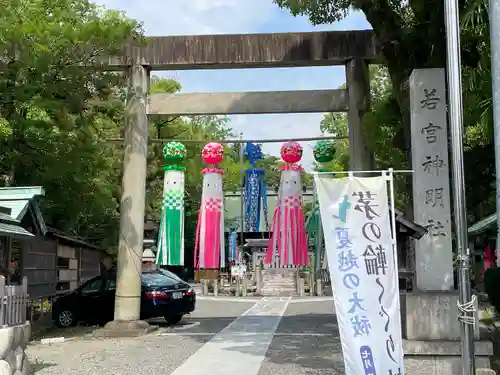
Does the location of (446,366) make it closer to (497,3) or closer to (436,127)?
(436,127)

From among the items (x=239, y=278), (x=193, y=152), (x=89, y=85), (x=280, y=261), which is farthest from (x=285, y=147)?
(x=239, y=278)

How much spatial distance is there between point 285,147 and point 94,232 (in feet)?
44.4

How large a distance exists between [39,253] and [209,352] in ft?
20.7

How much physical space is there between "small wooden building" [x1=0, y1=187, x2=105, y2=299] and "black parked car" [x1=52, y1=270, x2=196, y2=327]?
63 cm

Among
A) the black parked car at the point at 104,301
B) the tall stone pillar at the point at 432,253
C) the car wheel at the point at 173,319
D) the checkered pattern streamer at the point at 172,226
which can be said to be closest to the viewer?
the tall stone pillar at the point at 432,253

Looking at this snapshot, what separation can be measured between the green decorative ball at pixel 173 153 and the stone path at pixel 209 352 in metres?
4.12

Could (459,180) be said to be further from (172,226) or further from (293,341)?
(172,226)

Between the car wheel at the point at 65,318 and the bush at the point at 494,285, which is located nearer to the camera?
the bush at the point at 494,285

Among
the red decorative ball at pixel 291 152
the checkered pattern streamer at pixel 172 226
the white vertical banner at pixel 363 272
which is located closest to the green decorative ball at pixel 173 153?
the checkered pattern streamer at pixel 172 226

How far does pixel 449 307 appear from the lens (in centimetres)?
865

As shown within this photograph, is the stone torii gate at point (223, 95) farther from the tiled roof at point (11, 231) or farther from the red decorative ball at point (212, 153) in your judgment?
the tiled roof at point (11, 231)

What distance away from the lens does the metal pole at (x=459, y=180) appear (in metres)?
5.92

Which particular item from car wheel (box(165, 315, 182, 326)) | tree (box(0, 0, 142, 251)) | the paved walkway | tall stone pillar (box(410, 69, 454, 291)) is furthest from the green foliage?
car wheel (box(165, 315, 182, 326))

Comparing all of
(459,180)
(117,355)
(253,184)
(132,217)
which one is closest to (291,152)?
(253,184)
